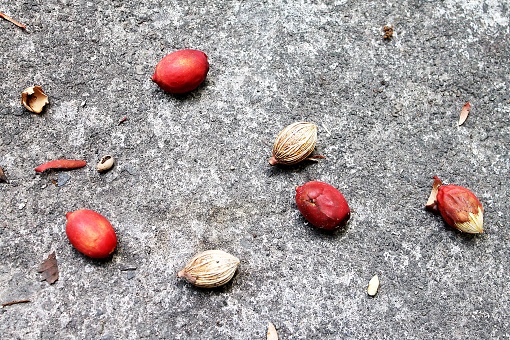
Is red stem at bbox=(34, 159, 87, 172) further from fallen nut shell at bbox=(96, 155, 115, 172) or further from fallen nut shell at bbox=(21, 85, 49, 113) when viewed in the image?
fallen nut shell at bbox=(21, 85, 49, 113)

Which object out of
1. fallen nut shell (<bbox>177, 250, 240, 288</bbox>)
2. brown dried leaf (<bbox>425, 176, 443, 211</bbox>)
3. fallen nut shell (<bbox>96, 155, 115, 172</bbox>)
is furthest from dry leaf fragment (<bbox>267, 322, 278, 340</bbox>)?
fallen nut shell (<bbox>96, 155, 115, 172</bbox>)

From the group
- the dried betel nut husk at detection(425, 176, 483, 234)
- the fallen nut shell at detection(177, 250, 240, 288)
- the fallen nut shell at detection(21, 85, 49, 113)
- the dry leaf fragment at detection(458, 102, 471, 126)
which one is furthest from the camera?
the dry leaf fragment at detection(458, 102, 471, 126)

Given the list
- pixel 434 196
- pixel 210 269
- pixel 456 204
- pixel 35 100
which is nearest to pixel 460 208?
pixel 456 204

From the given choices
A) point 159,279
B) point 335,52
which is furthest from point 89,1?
point 159,279

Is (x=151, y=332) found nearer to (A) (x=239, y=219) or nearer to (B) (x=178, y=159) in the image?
(A) (x=239, y=219)

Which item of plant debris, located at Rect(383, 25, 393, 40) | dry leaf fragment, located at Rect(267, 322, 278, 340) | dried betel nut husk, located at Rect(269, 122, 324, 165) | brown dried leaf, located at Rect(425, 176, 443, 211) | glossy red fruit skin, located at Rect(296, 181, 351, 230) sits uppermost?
plant debris, located at Rect(383, 25, 393, 40)

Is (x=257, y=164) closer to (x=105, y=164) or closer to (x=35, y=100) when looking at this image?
(x=105, y=164)
